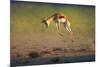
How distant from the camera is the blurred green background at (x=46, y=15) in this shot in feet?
7.66

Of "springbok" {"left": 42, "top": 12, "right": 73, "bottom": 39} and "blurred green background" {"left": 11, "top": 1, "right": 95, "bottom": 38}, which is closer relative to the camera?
"blurred green background" {"left": 11, "top": 1, "right": 95, "bottom": 38}

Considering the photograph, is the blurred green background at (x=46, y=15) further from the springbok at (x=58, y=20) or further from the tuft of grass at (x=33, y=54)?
the tuft of grass at (x=33, y=54)

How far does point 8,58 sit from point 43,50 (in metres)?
0.42

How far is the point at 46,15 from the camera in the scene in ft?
8.07

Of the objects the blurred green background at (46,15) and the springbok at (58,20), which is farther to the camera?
the springbok at (58,20)

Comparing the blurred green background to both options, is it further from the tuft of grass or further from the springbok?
the tuft of grass

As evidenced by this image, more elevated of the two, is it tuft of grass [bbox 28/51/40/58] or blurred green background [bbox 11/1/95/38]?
blurred green background [bbox 11/1/95/38]

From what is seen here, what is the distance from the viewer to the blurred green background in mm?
2336

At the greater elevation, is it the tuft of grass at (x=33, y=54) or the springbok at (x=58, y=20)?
the springbok at (x=58, y=20)

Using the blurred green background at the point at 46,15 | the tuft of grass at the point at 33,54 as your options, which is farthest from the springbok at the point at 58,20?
the tuft of grass at the point at 33,54

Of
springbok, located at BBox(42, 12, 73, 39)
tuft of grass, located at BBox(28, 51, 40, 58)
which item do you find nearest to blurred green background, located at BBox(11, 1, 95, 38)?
springbok, located at BBox(42, 12, 73, 39)

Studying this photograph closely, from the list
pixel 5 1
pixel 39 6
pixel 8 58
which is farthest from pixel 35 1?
pixel 8 58

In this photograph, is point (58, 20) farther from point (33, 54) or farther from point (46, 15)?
point (33, 54)

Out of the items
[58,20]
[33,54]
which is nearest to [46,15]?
[58,20]
